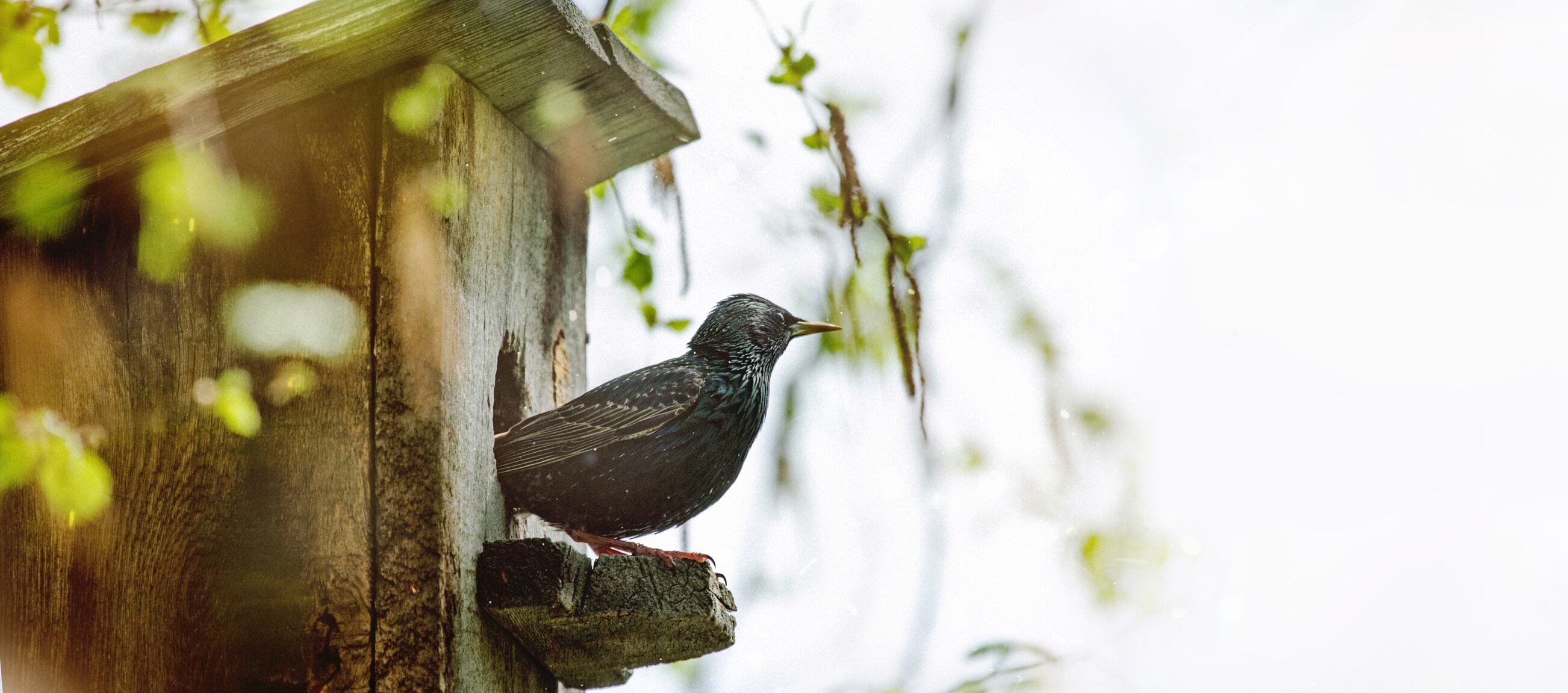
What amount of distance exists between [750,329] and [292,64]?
111 centimetres

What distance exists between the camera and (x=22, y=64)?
7.13ft

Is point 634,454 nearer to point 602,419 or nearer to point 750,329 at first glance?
point 602,419

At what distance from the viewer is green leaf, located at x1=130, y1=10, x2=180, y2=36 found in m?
2.63

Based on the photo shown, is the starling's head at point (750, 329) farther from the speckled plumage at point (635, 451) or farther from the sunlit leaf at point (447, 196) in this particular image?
the sunlit leaf at point (447, 196)

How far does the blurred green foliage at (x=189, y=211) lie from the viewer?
2154 mm

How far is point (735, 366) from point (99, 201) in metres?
1.27

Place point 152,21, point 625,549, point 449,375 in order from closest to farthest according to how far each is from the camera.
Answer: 1. point 449,375
2. point 625,549
3. point 152,21

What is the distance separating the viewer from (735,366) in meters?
2.61

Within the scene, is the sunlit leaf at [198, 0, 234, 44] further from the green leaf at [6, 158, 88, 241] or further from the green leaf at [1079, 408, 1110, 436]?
the green leaf at [1079, 408, 1110, 436]

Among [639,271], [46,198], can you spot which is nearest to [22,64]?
[46,198]

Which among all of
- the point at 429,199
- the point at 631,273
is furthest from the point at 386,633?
the point at 631,273

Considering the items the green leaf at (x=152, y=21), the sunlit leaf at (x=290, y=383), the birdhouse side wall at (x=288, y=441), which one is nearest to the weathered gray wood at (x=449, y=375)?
the birdhouse side wall at (x=288, y=441)

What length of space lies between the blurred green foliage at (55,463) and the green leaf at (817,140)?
5.75 ft

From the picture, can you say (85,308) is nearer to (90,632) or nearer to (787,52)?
(90,632)
